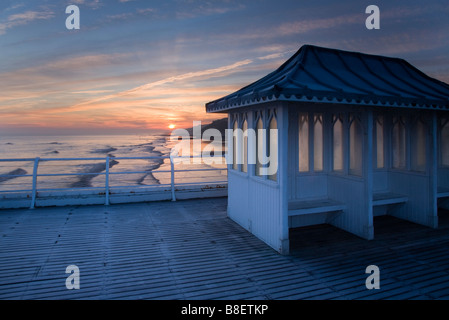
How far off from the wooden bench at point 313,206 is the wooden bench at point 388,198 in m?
0.66

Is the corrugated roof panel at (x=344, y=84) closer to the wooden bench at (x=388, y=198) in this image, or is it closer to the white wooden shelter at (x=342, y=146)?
the white wooden shelter at (x=342, y=146)

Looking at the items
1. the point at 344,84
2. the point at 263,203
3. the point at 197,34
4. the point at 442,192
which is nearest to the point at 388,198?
the point at 442,192

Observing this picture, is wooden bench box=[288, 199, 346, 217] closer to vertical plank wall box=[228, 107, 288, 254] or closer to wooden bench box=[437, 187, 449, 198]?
vertical plank wall box=[228, 107, 288, 254]

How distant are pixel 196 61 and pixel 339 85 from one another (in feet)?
21.1

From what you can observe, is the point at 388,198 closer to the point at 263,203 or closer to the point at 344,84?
the point at 344,84

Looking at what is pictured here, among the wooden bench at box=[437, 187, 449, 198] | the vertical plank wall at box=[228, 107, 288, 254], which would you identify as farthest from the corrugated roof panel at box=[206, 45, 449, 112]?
the wooden bench at box=[437, 187, 449, 198]

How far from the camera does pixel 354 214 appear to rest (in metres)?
4.71

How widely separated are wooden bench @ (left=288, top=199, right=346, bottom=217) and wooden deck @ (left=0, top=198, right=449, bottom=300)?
1.41ft

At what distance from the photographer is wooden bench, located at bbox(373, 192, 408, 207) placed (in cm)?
501

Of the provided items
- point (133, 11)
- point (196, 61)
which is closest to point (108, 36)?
point (133, 11)

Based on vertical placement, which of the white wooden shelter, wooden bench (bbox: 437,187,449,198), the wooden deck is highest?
the white wooden shelter

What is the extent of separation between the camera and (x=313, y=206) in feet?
15.0
